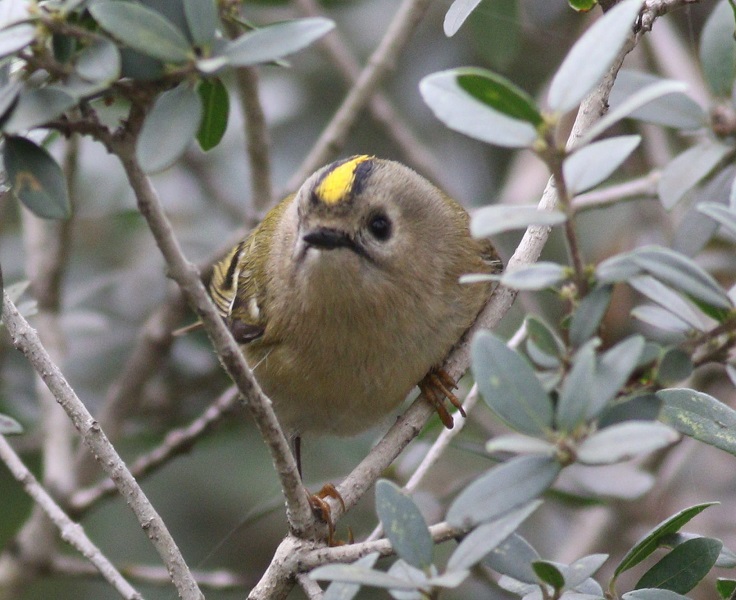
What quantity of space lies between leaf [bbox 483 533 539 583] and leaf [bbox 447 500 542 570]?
229mm

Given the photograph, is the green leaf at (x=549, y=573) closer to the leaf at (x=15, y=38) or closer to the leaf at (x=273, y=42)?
the leaf at (x=273, y=42)

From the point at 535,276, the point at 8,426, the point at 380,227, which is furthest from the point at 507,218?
the point at 380,227

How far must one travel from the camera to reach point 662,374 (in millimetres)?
1111

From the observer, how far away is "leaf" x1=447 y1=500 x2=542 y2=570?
3.31 ft

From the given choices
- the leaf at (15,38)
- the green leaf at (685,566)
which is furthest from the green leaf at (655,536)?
the leaf at (15,38)

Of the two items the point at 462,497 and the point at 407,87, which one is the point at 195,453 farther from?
the point at 462,497

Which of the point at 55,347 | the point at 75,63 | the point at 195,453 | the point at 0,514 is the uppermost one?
the point at 75,63

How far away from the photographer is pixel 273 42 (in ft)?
3.45

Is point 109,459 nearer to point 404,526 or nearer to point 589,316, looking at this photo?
point 404,526

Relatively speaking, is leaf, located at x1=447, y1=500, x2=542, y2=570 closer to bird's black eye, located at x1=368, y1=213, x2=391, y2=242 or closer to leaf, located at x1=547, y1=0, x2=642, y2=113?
leaf, located at x1=547, y1=0, x2=642, y2=113

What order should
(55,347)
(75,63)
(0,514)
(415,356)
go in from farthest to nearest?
(0,514) → (55,347) → (415,356) → (75,63)

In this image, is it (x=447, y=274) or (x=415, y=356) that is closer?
(x=415, y=356)

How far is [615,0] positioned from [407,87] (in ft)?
7.94

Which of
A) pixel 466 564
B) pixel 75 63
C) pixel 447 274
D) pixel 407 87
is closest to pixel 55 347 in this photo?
pixel 447 274
